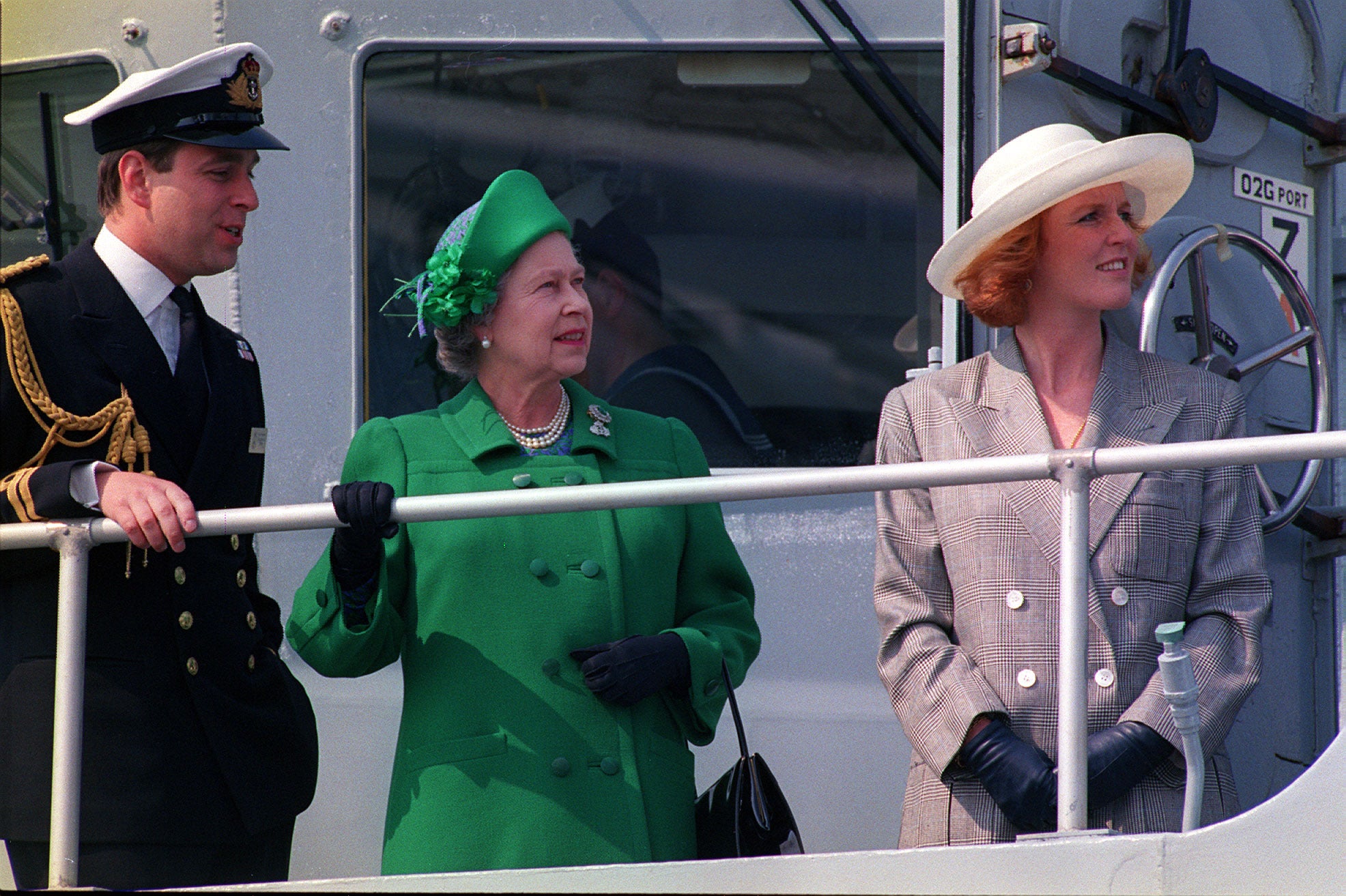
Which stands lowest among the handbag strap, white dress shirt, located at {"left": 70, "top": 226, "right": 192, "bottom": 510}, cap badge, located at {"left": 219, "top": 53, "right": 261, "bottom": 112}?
the handbag strap

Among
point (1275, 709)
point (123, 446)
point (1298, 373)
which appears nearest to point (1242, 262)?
point (1298, 373)

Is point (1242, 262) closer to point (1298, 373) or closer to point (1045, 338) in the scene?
point (1298, 373)

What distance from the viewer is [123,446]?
10.2ft

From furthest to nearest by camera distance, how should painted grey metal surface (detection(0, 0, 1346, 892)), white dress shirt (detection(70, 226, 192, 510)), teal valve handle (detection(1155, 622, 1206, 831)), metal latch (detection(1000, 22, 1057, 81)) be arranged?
painted grey metal surface (detection(0, 0, 1346, 892)) → metal latch (detection(1000, 22, 1057, 81)) → white dress shirt (detection(70, 226, 192, 510)) → teal valve handle (detection(1155, 622, 1206, 831))

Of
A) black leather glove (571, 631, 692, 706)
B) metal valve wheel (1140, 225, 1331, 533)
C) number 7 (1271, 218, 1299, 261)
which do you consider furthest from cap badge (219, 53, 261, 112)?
number 7 (1271, 218, 1299, 261)

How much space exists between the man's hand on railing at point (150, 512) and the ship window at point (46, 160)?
1905 millimetres

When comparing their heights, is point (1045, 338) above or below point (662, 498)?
above

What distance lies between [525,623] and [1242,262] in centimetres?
207

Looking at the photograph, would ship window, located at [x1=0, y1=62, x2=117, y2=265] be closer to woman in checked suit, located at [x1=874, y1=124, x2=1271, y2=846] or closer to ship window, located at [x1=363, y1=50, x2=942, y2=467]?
ship window, located at [x1=363, y1=50, x2=942, y2=467]

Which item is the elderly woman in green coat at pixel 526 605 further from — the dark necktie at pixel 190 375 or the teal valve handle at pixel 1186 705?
the teal valve handle at pixel 1186 705

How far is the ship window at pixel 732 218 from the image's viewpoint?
443 centimetres

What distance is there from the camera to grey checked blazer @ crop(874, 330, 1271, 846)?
302cm

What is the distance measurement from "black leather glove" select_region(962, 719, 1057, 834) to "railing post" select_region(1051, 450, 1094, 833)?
0.14 m

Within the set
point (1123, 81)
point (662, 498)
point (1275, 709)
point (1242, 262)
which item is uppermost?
point (1123, 81)
